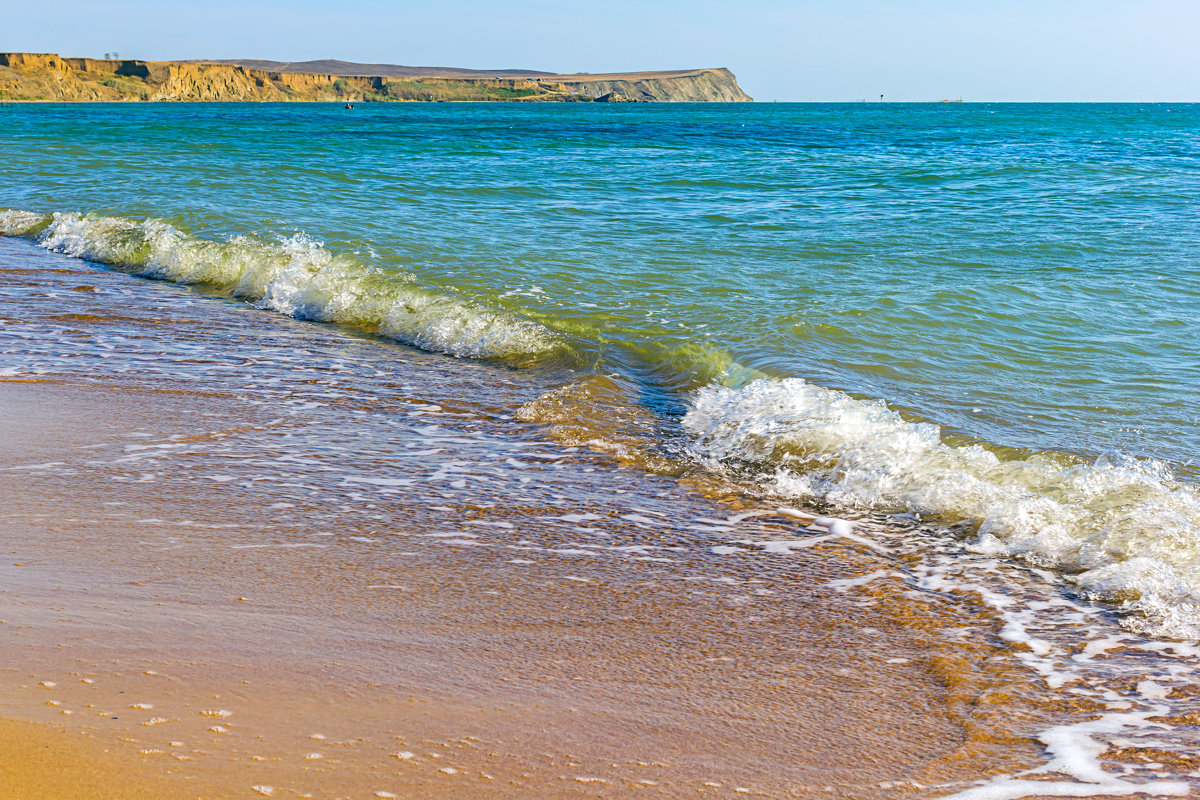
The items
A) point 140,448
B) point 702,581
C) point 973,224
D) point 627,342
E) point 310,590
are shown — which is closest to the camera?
point 310,590

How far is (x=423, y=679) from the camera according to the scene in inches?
107

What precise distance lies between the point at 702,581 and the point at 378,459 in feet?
6.47

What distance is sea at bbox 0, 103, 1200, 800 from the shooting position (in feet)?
11.7

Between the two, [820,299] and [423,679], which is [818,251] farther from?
[423,679]

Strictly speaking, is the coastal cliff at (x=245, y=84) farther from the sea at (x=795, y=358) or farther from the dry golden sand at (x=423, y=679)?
the dry golden sand at (x=423, y=679)

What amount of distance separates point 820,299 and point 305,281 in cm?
504

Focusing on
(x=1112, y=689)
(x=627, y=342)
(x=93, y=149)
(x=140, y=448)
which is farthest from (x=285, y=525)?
(x=93, y=149)

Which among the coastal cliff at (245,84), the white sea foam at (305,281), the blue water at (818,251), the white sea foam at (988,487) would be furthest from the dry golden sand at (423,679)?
the coastal cliff at (245,84)

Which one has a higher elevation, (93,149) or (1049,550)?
(93,149)

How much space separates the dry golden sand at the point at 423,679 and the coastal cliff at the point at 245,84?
12894 cm

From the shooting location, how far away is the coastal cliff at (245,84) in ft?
386

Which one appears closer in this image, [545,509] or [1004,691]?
[1004,691]

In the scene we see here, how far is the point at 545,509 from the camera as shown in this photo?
14.0ft

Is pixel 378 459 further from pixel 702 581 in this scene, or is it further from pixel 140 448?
pixel 702 581
